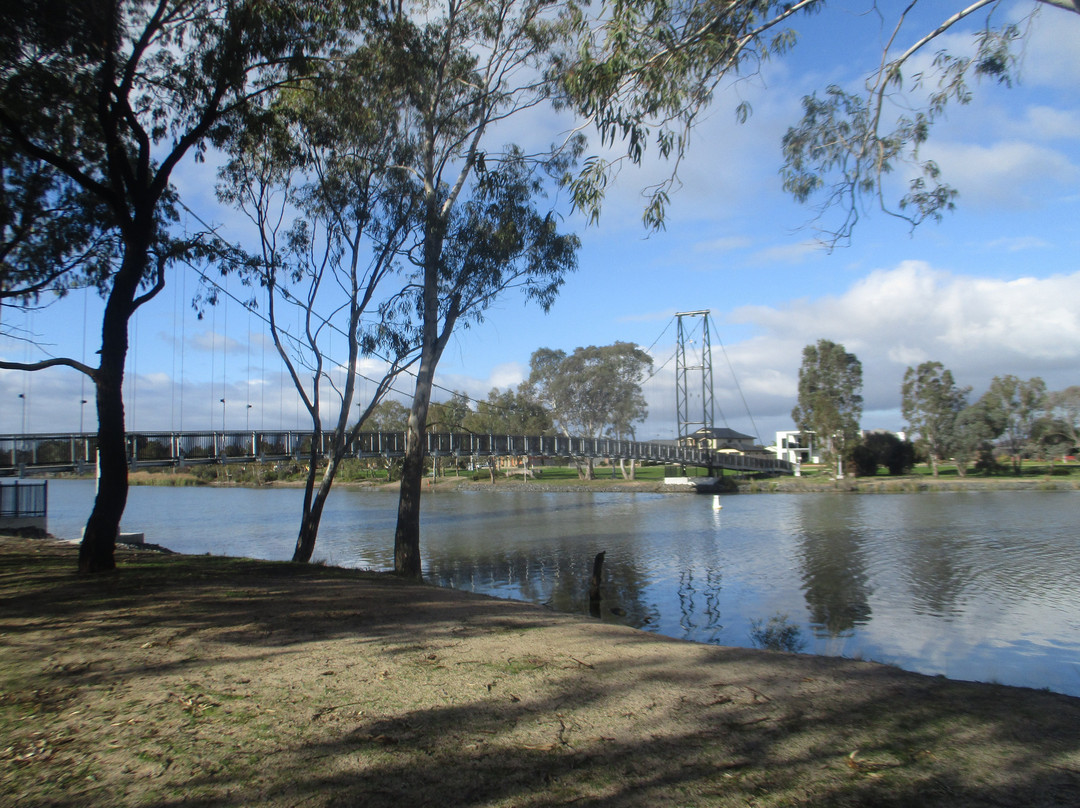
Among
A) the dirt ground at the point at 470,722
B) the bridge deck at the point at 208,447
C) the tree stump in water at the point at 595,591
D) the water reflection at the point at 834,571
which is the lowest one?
the water reflection at the point at 834,571

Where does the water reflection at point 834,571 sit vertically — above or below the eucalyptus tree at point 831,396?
below

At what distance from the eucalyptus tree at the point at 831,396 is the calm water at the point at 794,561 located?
6.96 m

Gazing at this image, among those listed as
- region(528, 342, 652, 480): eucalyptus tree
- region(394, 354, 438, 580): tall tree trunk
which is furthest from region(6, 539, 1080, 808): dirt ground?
region(528, 342, 652, 480): eucalyptus tree

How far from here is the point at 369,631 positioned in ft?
14.4

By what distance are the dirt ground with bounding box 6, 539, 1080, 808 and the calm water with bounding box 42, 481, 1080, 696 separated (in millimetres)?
3049

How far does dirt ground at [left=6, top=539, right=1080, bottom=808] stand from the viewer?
222 cm

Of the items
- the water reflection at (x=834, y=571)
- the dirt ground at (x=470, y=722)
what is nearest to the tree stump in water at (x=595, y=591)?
the water reflection at (x=834, y=571)

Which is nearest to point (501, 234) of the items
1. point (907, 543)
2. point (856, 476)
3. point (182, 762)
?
point (182, 762)

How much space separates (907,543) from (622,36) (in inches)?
518

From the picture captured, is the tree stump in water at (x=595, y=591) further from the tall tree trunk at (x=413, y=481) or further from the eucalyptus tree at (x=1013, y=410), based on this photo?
the eucalyptus tree at (x=1013, y=410)

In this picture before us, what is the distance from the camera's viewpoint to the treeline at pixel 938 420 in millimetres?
30109

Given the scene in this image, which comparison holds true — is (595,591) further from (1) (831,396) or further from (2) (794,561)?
(1) (831,396)

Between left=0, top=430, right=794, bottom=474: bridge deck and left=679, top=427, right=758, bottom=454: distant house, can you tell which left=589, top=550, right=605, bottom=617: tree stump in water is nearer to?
left=0, top=430, right=794, bottom=474: bridge deck

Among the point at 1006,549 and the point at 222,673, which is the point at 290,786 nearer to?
the point at 222,673
